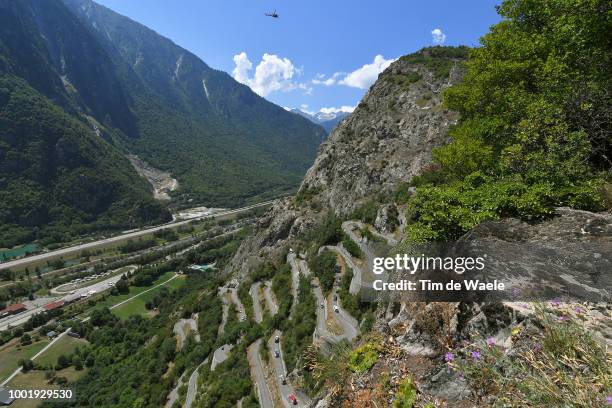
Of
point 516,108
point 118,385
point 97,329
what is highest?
point 516,108

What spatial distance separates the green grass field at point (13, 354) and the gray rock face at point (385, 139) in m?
71.6

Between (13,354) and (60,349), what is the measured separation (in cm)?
849

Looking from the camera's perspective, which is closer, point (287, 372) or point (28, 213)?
point (287, 372)

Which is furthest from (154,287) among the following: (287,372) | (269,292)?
(287,372)

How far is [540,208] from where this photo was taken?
7016 millimetres

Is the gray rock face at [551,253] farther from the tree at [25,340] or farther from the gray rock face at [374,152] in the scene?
the tree at [25,340]

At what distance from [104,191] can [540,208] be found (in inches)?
8684

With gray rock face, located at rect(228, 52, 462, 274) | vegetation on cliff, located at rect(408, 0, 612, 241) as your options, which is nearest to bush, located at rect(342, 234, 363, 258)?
gray rock face, located at rect(228, 52, 462, 274)

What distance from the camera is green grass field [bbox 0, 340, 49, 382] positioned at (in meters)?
65.4

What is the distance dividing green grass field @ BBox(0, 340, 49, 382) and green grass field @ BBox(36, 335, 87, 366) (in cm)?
250

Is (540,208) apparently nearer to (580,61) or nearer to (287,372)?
(580,61)

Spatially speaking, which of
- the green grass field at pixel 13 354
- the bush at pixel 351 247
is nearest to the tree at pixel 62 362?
the green grass field at pixel 13 354

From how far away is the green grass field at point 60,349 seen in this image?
68.8 metres

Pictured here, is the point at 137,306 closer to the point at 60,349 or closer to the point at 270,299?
the point at 60,349
